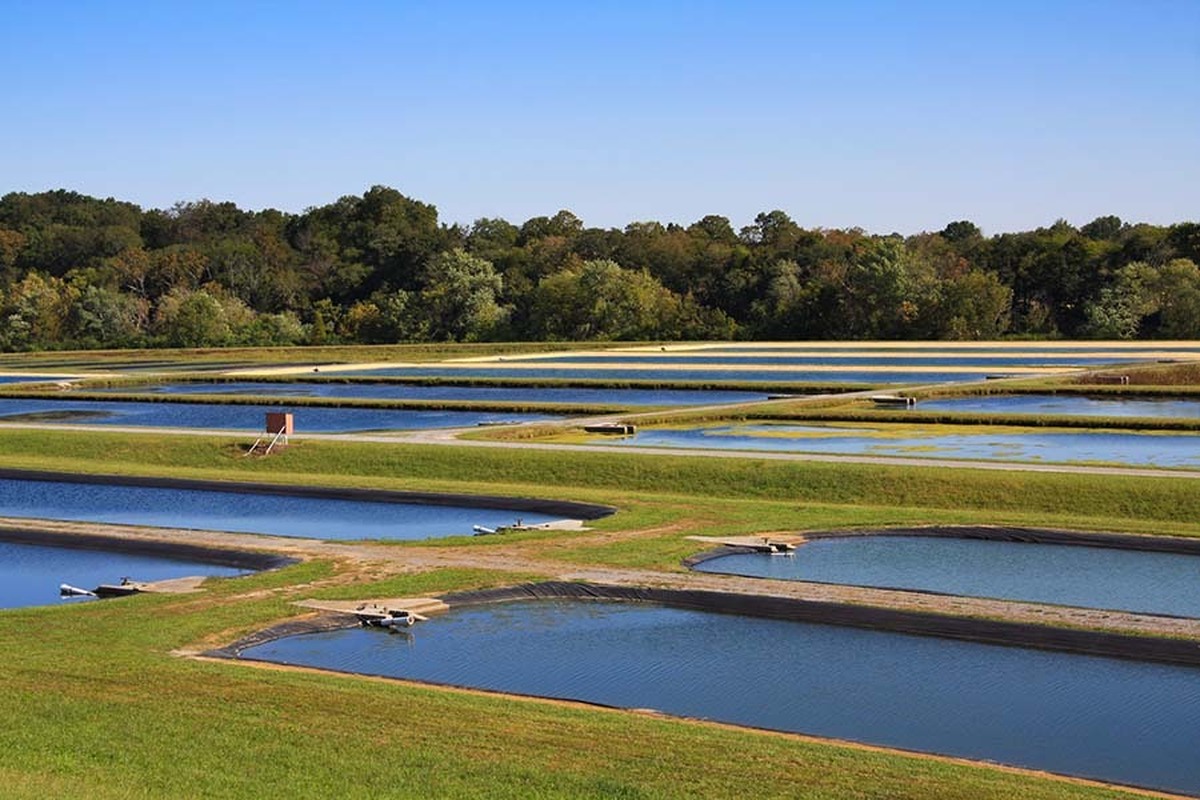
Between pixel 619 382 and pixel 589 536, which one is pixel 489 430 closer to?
pixel 589 536

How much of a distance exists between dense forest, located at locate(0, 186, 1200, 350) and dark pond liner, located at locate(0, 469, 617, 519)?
62.1m

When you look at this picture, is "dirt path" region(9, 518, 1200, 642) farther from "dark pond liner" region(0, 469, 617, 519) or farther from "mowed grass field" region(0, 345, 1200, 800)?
"dark pond liner" region(0, 469, 617, 519)

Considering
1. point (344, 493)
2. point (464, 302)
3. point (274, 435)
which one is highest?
point (464, 302)

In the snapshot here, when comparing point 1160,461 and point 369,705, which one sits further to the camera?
point 1160,461

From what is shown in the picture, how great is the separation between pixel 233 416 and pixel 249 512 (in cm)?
2028

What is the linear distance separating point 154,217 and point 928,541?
457 feet

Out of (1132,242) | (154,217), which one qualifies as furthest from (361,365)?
(154,217)

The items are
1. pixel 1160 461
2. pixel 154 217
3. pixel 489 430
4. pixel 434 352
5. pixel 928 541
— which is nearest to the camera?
pixel 928 541

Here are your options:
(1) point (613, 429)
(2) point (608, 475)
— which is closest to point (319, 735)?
(2) point (608, 475)

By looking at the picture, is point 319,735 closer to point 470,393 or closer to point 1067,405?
point 1067,405

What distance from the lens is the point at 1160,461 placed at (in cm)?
3269

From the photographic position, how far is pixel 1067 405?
160 ft

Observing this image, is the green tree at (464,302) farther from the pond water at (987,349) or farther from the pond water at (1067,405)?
the pond water at (1067,405)

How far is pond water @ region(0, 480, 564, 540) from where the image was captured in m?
Result: 28.4
